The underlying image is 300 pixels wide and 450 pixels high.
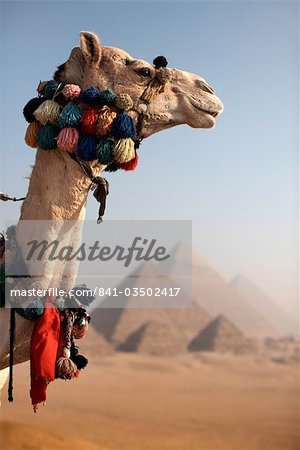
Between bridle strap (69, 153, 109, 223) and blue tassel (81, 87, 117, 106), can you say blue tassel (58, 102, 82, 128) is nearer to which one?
blue tassel (81, 87, 117, 106)

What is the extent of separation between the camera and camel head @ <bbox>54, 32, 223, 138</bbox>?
183 inches

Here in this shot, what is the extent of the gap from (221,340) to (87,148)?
81.5 metres

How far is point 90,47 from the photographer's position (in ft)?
15.0

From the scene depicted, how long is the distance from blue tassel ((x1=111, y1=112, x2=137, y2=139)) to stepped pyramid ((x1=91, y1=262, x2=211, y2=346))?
7039 centimetres

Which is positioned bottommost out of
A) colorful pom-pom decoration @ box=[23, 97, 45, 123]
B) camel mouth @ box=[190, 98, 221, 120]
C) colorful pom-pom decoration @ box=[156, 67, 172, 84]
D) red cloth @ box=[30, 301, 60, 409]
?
red cloth @ box=[30, 301, 60, 409]

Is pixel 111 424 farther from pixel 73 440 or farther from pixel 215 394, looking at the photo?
pixel 215 394

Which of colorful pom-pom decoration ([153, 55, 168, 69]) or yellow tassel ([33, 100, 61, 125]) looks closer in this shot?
yellow tassel ([33, 100, 61, 125])

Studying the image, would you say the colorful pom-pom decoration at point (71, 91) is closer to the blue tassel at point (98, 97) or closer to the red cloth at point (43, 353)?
the blue tassel at point (98, 97)

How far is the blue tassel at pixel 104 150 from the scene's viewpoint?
4504 mm

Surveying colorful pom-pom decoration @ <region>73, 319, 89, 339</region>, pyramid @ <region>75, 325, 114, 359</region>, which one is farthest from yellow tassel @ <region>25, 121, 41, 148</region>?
pyramid @ <region>75, 325, 114, 359</region>

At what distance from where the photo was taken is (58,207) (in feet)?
14.9

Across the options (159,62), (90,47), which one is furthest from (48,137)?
(159,62)

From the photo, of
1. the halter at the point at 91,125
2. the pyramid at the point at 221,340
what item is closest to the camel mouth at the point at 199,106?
the halter at the point at 91,125

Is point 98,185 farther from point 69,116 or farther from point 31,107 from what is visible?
point 31,107
